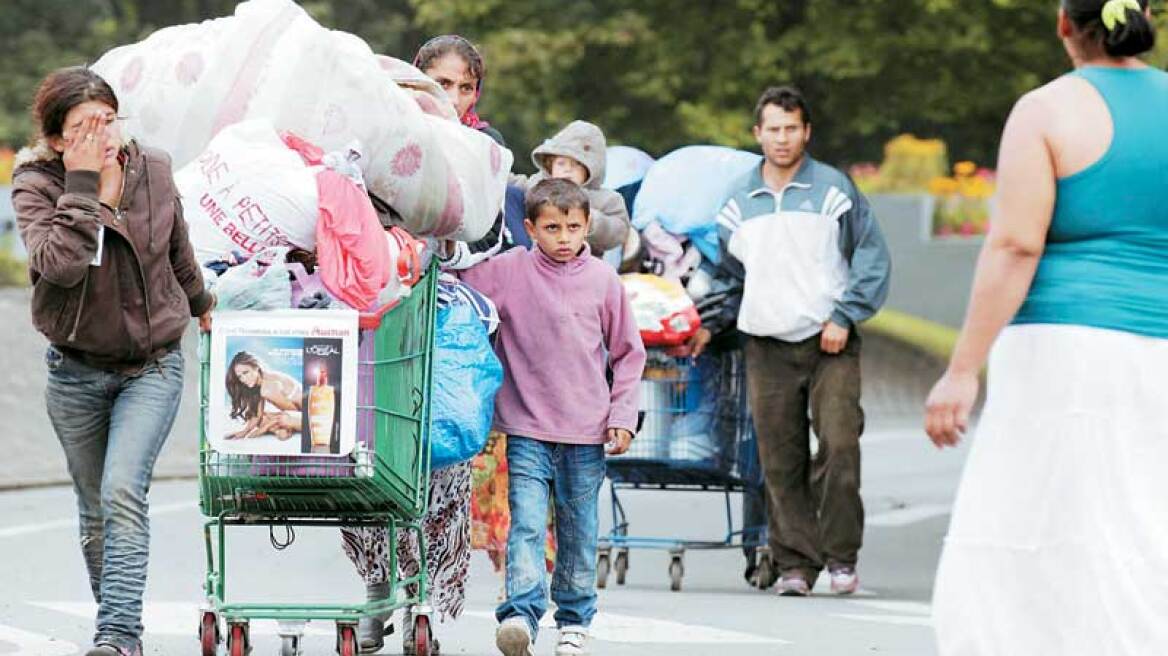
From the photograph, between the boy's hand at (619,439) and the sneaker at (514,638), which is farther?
the boy's hand at (619,439)

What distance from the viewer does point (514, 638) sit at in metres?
8.17

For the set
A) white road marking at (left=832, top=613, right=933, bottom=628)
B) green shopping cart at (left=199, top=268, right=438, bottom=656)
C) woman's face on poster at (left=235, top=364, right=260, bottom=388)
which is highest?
woman's face on poster at (left=235, top=364, right=260, bottom=388)

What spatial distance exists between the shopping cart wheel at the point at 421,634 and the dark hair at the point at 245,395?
4.00 feet

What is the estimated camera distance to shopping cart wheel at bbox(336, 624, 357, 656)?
26.3ft

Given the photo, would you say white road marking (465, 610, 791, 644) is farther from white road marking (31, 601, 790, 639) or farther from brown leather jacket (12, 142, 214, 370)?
brown leather jacket (12, 142, 214, 370)

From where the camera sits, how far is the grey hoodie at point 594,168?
10516 mm

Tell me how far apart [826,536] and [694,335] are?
3.79 feet

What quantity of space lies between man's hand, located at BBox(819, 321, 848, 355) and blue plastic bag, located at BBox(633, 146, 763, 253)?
2.06 ft

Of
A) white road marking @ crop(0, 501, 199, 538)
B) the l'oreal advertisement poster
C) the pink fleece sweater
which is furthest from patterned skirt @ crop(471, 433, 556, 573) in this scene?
white road marking @ crop(0, 501, 199, 538)

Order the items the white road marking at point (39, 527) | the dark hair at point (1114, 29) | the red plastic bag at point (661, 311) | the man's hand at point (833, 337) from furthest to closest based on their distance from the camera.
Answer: the white road marking at point (39, 527)
the man's hand at point (833, 337)
the red plastic bag at point (661, 311)
the dark hair at point (1114, 29)

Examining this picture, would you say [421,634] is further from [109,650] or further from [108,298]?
[108,298]

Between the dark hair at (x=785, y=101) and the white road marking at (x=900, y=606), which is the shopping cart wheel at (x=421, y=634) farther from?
the dark hair at (x=785, y=101)

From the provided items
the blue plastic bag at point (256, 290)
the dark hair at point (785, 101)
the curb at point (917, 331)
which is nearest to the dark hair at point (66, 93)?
the blue plastic bag at point (256, 290)

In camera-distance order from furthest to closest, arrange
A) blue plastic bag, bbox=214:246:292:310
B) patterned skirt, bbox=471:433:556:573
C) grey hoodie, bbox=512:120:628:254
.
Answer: grey hoodie, bbox=512:120:628:254 → patterned skirt, bbox=471:433:556:573 → blue plastic bag, bbox=214:246:292:310
